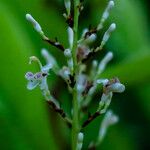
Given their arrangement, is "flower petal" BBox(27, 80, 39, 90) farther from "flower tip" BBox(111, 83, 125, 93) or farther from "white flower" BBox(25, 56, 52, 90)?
"flower tip" BBox(111, 83, 125, 93)

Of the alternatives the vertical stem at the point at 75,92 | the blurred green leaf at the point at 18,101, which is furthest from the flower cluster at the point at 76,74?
the blurred green leaf at the point at 18,101

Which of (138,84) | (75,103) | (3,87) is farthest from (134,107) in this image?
(75,103)

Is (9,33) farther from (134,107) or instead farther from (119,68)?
(134,107)

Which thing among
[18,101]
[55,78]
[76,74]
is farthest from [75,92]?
[55,78]

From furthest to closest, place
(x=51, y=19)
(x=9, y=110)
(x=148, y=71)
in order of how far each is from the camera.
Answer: (x=51, y=19) < (x=148, y=71) < (x=9, y=110)

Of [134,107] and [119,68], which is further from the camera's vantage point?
[134,107]

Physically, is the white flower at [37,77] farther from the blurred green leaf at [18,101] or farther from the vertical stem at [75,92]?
the blurred green leaf at [18,101]

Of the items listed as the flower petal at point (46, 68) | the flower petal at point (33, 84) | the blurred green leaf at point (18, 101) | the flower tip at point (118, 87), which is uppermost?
the blurred green leaf at point (18, 101)

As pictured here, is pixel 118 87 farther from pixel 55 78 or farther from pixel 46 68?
pixel 55 78
